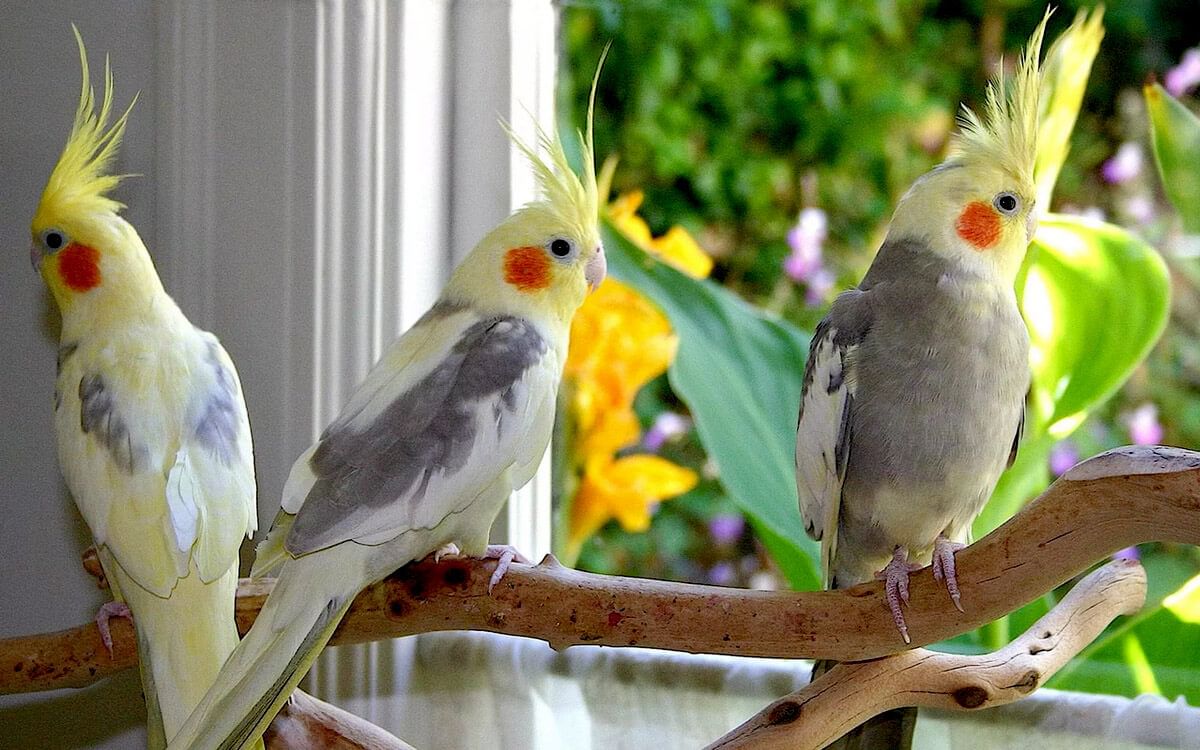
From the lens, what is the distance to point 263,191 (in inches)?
48.3

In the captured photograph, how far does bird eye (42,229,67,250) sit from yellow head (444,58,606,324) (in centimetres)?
36

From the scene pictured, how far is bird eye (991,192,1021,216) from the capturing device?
82cm

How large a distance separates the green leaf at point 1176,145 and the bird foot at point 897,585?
678 millimetres

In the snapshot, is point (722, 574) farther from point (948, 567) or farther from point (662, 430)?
point (948, 567)

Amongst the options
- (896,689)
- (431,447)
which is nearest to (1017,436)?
(896,689)

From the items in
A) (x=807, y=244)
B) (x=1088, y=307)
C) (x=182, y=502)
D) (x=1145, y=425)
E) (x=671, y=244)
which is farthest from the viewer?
(x=807, y=244)

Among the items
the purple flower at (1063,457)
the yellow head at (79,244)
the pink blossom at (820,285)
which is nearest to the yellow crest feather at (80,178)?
the yellow head at (79,244)

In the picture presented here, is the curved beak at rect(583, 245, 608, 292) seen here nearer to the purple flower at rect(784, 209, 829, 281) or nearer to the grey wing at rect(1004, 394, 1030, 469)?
the grey wing at rect(1004, 394, 1030, 469)

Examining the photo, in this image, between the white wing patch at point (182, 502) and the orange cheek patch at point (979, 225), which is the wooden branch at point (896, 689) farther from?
the white wing patch at point (182, 502)

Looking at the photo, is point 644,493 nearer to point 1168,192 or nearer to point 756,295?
point 756,295

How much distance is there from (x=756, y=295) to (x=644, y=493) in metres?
0.58

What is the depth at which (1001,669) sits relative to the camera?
2.78 ft

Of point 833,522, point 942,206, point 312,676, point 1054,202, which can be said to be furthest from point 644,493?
point 1054,202

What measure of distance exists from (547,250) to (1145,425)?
1.11m
